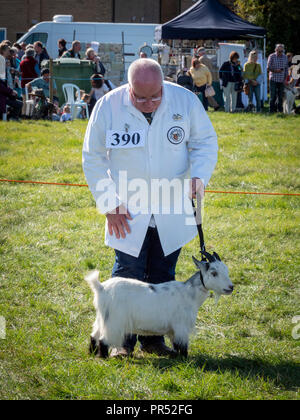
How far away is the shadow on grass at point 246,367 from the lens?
3423mm

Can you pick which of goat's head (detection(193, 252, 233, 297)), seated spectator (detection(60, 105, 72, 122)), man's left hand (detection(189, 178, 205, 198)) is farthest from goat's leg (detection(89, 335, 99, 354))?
seated spectator (detection(60, 105, 72, 122))

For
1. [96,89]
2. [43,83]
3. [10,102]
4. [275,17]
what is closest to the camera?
[10,102]

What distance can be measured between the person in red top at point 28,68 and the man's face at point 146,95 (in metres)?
13.9

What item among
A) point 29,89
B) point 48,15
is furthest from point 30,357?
point 48,15

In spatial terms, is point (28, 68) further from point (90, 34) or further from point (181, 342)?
point (181, 342)

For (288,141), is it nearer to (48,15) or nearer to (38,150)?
(38,150)

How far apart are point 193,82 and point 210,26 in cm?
296

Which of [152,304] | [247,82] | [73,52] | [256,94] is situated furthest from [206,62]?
[152,304]

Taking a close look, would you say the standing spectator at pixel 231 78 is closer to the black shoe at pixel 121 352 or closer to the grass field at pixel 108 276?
the grass field at pixel 108 276

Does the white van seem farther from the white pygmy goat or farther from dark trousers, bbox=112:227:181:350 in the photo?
the white pygmy goat

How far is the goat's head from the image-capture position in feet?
11.7

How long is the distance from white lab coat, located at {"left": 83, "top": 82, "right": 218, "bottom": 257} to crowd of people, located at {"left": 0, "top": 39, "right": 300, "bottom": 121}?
11.2m

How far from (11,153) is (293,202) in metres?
5.63

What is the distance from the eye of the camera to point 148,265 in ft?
13.1
